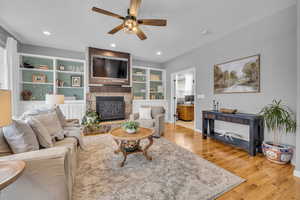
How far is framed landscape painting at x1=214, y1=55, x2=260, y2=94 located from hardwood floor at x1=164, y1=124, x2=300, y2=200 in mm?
1393

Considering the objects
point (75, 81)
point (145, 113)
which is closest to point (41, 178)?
point (145, 113)

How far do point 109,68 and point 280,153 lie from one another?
486 cm

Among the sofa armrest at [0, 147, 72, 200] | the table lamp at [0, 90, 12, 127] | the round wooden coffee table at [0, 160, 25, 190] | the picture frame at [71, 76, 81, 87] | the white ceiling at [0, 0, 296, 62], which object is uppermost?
the white ceiling at [0, 0, 296, 62]

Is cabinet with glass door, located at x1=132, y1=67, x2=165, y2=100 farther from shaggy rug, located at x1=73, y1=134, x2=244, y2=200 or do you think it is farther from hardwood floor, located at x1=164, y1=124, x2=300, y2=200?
shaggy rug, located at x1=73, y1=134, x2=244, y2=200

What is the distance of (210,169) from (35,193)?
6.95 feet

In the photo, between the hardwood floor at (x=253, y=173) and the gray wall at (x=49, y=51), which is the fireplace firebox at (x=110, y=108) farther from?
the hardwood floor at (x=253, y=173)

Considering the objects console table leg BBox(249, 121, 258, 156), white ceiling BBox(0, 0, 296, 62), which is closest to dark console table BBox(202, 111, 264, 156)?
console table leg BBox(249, 121, 258, 156)

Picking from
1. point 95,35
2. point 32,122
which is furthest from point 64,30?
point 32,122

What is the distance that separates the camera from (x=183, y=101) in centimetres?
647

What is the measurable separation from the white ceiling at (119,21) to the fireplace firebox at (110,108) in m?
1.93

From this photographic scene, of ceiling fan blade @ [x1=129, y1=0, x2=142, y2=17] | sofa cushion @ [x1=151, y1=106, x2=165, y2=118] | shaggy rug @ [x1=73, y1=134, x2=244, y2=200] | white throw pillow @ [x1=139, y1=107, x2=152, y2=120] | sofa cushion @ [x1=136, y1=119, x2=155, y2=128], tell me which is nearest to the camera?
shaggy rug @ [x1=73, y1=134, x2=244, y2=200]

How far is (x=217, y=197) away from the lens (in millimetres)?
1403

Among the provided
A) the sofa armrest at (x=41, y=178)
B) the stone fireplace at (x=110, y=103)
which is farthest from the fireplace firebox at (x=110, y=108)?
the sofa armrest at (x=41, y=178)

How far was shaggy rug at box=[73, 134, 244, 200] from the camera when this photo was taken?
142 centimetres
